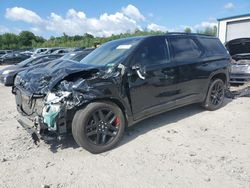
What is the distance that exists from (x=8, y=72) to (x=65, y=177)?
10.1 meters

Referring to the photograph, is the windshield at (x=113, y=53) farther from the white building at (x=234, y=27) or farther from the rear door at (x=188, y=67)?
the white building at (x=234, y=27)

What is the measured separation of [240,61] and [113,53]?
18.9ft

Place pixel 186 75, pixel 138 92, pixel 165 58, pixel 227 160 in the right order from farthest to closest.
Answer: pixel 186 75, pixel 165 58, pixel 138 92, pixel 227 160

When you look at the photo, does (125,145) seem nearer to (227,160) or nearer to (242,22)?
(227,160)

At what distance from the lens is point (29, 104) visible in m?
4.14

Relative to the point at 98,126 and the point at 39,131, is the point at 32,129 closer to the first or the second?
the point at 39,131

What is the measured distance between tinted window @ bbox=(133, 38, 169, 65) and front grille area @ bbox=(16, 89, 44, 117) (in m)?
1.72

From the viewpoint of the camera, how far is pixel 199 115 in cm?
575

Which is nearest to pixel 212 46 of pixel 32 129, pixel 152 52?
pixel 152 52

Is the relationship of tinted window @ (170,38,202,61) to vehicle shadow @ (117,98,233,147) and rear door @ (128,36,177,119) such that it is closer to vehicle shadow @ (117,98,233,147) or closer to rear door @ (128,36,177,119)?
rear door @ (128,36,177,119)

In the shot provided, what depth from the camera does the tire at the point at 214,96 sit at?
→ 5883mm

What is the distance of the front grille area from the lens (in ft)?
12.9

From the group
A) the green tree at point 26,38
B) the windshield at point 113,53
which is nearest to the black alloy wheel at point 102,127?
the windshield at point 113,53

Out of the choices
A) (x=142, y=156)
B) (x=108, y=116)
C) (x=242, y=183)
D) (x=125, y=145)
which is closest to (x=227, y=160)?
(x=242, y=183)
